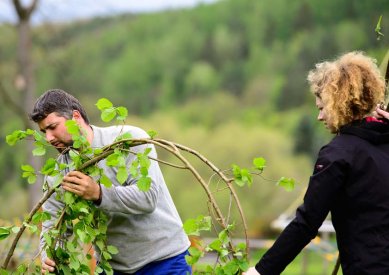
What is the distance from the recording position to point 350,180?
9.70ft

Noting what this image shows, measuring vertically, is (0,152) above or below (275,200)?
above

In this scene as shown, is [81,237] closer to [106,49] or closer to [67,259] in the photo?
[67,259]

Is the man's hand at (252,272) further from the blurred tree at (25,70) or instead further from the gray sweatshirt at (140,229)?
the blurred tree at (25,70)

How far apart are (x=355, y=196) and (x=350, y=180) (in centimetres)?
6

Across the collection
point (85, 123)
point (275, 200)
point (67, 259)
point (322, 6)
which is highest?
point (85, 123)

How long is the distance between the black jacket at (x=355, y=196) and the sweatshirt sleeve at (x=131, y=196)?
75 centimetres

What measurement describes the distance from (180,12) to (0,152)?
21232 millimetres

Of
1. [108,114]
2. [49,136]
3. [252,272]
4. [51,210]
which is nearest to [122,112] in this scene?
[108,114]

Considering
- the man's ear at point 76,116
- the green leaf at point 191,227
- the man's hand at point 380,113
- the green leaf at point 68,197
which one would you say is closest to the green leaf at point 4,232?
the green leaf at point 68,197

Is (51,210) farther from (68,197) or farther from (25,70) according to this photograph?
(25,70)

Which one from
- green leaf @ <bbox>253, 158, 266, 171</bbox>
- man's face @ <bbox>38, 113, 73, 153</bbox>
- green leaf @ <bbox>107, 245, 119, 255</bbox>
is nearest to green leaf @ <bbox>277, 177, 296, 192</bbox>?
green leaf @ <bbox>253, 158, 266, 171</bbox>

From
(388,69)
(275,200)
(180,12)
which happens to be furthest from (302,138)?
(388,69)

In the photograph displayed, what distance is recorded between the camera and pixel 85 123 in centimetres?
379

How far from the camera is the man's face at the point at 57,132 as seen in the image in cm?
366
